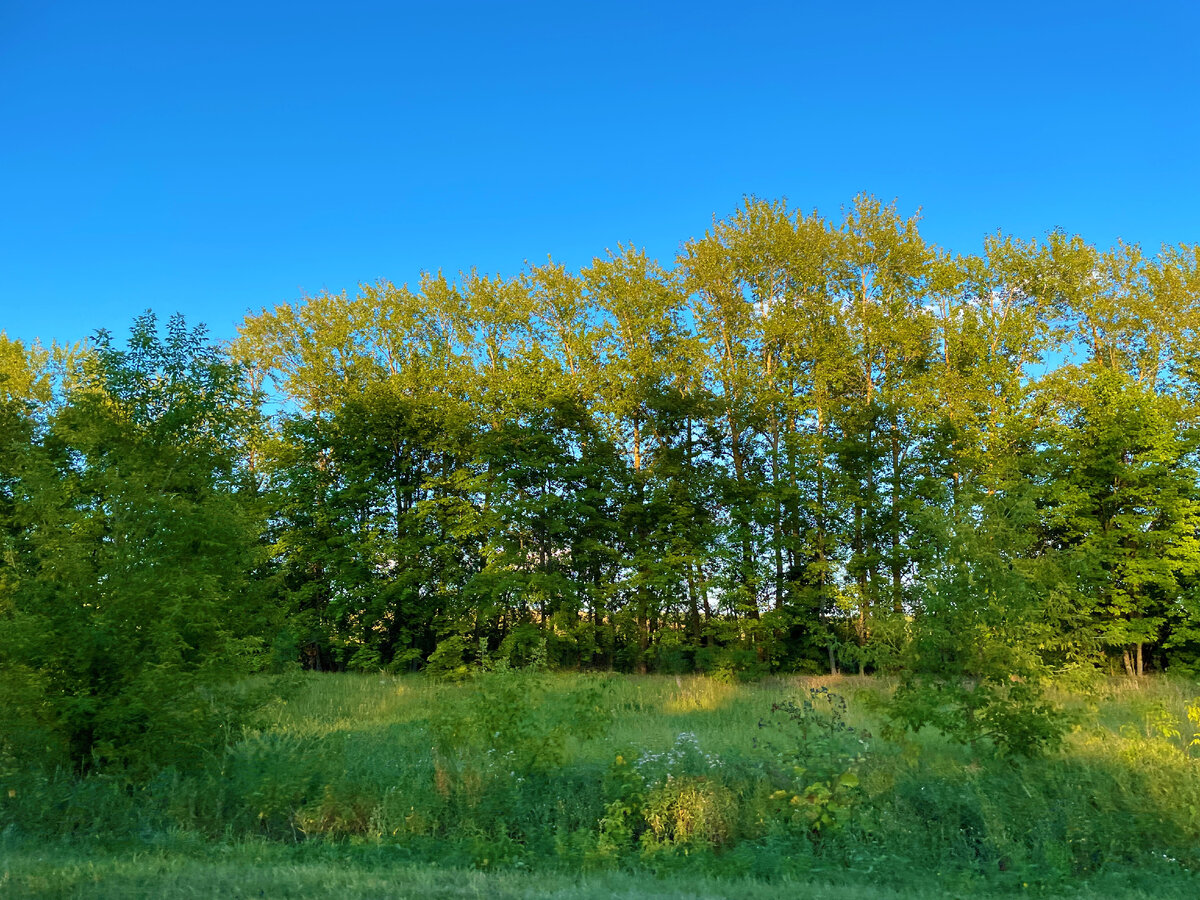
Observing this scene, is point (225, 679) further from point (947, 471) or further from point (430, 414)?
point (947, 471)

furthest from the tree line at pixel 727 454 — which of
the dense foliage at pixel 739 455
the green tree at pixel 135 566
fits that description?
the green tree at pixel 135 566

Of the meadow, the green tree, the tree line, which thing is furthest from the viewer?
the tree line

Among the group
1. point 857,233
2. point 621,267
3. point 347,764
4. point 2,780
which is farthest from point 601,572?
point 2,780

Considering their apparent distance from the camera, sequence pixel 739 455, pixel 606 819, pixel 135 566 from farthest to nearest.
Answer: pixel 739 455, pixel 135 566, pixel 606 819

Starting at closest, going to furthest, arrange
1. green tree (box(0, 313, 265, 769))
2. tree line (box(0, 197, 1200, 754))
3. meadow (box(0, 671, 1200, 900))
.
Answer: meadow (box(0, 671, 1200, 900))
green tree (box(0, 313, 265, 769))
tree line (box(0, 197, 1200, 754))

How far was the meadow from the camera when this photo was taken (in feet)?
21.2

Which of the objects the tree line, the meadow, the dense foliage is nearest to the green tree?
the meadow

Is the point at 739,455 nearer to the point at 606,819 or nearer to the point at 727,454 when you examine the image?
the point at 727,454

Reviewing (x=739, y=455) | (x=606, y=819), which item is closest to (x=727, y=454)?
(x=739, y=455)

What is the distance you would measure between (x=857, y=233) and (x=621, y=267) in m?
8.23

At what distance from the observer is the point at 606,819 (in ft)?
26.3

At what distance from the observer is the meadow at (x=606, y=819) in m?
6.46

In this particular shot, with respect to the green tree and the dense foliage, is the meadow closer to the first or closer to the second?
the green tree

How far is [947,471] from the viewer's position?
80.0ft
